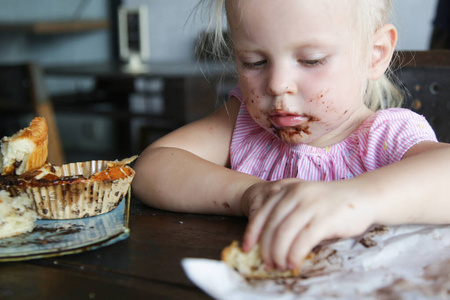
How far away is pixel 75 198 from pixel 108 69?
11.5 ft

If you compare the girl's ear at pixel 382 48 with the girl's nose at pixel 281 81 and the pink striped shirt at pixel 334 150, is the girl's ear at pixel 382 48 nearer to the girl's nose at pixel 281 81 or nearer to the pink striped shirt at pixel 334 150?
the pink striped shirt at pixel 334 150

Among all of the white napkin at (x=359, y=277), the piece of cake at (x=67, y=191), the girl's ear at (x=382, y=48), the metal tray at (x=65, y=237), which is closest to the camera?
the white napkin at (x=359, y=277)

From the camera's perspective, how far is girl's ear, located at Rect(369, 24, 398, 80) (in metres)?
1.03

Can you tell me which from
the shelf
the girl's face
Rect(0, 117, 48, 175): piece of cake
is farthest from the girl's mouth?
the shelf

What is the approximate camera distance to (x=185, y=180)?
0.92 meters

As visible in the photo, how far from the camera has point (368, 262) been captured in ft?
2.02

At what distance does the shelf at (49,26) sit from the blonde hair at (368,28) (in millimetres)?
3298

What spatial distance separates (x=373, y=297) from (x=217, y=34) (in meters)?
0.82

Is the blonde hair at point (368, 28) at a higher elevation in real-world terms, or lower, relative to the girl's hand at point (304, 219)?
higher

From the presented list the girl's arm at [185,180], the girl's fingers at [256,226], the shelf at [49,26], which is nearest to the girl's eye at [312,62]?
the girl's arm at [185,180]

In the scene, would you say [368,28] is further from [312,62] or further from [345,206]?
[345,206]

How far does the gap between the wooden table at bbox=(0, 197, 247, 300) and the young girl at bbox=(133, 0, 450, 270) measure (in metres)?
0.10

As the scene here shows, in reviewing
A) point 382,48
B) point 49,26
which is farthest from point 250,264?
point 49,26

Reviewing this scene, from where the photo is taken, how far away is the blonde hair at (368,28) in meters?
0.95
